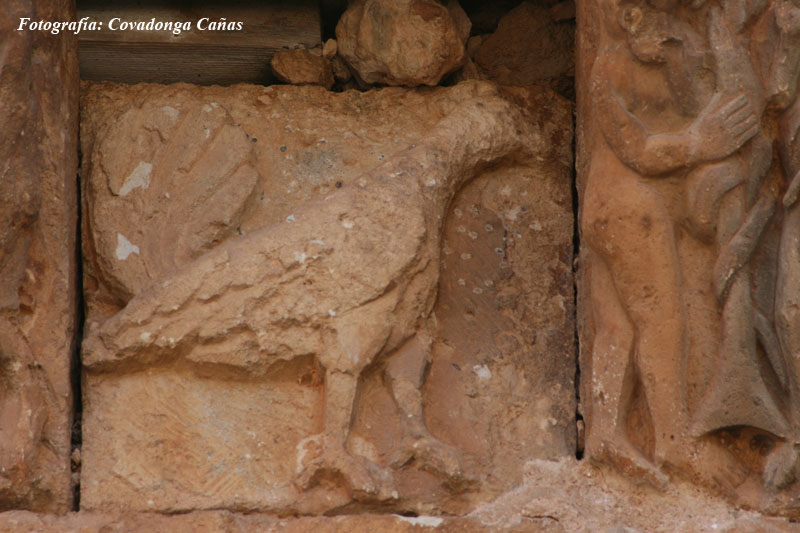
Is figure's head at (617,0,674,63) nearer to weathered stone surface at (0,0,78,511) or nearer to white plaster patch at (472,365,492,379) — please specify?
white plaster patch at (472,365,492,379)

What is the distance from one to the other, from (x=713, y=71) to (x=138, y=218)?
60.9 inches

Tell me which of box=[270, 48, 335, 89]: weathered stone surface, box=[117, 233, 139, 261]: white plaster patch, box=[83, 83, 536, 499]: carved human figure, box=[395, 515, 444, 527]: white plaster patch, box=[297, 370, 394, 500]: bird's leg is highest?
box=[270, 48, 335, 89]: weathered stone surface

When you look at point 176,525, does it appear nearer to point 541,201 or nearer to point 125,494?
point 125,494

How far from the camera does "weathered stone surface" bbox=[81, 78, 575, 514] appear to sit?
336 centimetres

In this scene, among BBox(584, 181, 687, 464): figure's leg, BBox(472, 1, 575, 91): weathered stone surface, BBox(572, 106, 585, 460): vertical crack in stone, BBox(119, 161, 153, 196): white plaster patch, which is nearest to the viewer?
BBox(584, 181, 687, 464): figure's leg

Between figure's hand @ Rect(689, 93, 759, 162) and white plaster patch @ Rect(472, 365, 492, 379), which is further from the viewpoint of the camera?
white plaster patch @ Rect(472, 365, 492, 379)

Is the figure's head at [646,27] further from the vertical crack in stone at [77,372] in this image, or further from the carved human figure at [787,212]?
the vertical crack in stone at [77,372]

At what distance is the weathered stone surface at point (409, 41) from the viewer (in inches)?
150

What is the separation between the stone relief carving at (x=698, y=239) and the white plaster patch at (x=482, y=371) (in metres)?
0.30

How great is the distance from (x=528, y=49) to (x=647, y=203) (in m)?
0.88

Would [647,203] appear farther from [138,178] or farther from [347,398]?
[138,178]

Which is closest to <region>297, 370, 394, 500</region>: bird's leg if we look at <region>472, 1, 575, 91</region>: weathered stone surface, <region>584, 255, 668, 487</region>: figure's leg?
<region>584, 255, 668, 487</region>: figure's leg

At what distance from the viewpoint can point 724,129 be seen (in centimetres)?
324

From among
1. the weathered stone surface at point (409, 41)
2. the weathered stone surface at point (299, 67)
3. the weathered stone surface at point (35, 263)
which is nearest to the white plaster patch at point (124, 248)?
the weathered stone surface at point (35, 263)
